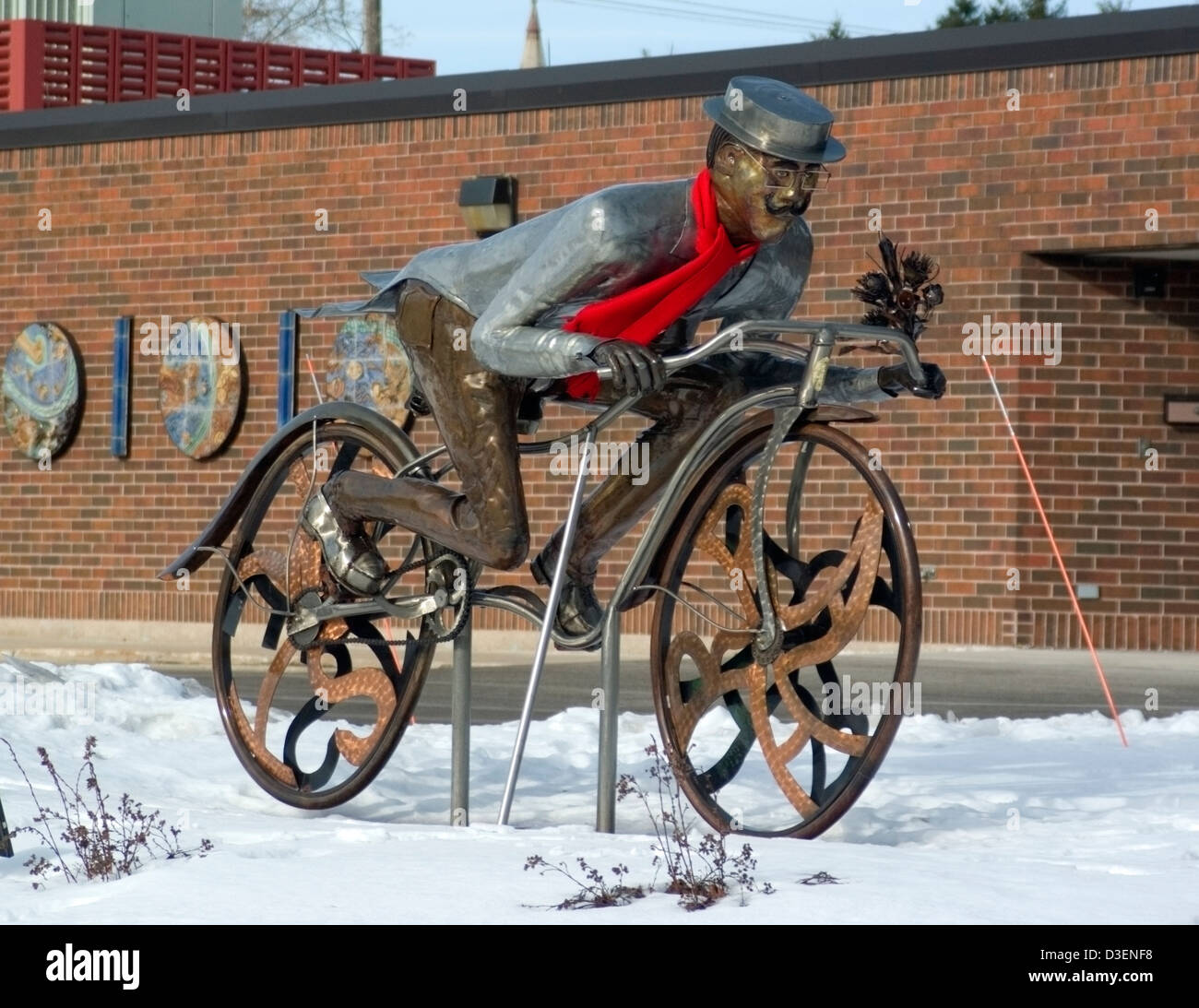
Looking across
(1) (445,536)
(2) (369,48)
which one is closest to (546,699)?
(1) (445,536)

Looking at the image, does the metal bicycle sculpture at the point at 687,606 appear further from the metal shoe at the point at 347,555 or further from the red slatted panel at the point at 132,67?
the red slatted panel at the point at 132,67

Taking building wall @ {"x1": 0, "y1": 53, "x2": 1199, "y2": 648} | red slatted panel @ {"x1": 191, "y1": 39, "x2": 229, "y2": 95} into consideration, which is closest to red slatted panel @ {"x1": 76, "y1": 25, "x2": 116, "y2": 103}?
red slatted panel @ {"x1": 191, "y1": 39, "x2": 229, "y2": 95}

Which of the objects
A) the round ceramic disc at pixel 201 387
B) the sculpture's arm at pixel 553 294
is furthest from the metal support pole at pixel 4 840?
the round ceramic disc at pixel 201 387

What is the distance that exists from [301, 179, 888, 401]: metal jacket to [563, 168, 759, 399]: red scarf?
4cm

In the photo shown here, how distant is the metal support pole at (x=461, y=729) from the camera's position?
6.22 metres

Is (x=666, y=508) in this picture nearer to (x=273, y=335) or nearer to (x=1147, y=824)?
(x=1147, y=824)

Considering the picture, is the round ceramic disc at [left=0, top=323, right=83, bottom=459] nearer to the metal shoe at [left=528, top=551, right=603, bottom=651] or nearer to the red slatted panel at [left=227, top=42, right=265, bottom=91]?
the red slatted panel at [left=227, top=42, right=265, bottom=91]

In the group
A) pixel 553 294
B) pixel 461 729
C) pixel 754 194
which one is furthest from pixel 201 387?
pixel 754 194

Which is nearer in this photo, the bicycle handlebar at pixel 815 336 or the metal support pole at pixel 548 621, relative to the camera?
the bicycle handlebar at pixel 815 336

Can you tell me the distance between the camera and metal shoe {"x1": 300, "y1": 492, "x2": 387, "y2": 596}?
258 inches

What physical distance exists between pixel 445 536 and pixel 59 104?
53.7 feet

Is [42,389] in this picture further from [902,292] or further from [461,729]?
[902,292]

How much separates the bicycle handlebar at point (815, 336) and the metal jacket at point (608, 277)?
0.21 meters
